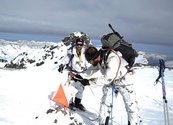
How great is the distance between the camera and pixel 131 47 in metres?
7.16

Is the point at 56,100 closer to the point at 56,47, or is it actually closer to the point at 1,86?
the point at 1,86

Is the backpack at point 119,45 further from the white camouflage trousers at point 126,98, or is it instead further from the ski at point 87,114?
the ski at point 87,114

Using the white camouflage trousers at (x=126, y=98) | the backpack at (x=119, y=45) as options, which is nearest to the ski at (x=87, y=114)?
the white camouflage trousers at (x=126, y=98)

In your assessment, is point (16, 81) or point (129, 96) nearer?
point (129, 96)

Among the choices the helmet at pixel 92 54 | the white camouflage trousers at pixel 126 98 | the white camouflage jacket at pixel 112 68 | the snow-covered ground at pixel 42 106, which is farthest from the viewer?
the snow-covered ground at pixel 42 106

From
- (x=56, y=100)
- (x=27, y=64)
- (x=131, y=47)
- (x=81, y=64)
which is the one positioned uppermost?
(x=131, y=47)

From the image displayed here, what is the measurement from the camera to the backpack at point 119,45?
22.2ft

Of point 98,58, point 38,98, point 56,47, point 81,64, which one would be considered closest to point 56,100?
point 81,64

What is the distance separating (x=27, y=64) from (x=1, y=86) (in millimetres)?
69903

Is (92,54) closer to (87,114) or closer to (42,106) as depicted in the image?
(87,114)

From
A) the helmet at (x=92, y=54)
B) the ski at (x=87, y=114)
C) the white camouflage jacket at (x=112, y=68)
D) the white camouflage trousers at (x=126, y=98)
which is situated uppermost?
the helmet at (x=92, y=54)

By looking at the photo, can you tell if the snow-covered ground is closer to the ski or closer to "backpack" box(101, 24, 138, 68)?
the ski

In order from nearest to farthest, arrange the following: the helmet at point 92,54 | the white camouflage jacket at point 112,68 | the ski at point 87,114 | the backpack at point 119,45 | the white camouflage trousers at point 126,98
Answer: the white camouflage jacket at point 112,68 → the helmet at point 92,54 → the backpack at point 119,45 → the white camouflage trousers at point 126,98 → the ski at point 87,114

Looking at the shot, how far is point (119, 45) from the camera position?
22.6 ft
